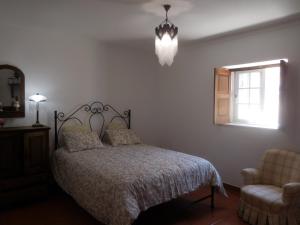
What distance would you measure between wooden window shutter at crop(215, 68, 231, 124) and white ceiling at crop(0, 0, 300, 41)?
640 millimetres

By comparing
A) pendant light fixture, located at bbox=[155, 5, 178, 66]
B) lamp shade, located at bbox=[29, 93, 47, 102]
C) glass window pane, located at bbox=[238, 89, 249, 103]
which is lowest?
lamp shade, located at bbox=[29, 93, 47, 102]

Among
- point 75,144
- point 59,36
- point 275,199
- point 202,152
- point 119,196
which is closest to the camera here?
point 119,196

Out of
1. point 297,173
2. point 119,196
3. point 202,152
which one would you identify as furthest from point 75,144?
point 297,173

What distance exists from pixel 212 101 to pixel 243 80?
0.56m

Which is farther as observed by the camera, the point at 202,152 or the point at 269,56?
the point at 202,152

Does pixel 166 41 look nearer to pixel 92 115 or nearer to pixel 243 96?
pixel 243 96

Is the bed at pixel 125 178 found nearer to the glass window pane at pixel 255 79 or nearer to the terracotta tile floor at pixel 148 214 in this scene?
the terracotta tile floor at pixel 148 214

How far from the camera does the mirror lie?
10.4 ft

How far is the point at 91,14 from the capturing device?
9.00ft

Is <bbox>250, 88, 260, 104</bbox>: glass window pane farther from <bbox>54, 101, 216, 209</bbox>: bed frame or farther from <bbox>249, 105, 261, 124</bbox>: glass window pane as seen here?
<bbox>54, 101, 216, 209</bbox>: bed frame

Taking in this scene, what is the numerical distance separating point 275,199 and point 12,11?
348 centimetres

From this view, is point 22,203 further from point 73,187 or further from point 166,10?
point 166,10

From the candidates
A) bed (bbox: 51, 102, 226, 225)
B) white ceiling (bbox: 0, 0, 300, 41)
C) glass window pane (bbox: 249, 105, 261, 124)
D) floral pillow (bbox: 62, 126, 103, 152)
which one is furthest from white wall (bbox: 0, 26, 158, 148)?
glass window pane (bbox: 249, 105, 261, 124)

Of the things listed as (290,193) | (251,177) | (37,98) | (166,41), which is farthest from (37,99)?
(290,193)
